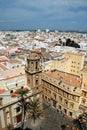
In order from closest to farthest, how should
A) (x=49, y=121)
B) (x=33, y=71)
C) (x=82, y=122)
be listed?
1. (x=82, y=122)
2. (x=33, y=71)
3. (x=49, y=121)

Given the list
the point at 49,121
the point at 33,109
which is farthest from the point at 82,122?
the point at 33,109

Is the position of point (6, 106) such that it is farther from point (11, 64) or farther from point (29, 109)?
point (11, 64)

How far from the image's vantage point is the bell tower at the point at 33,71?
1874 inches

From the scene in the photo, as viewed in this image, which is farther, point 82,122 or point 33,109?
point 82,122

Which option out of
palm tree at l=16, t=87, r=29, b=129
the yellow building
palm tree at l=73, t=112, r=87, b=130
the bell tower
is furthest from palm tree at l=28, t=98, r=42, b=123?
palm tree at l=73, t=112, r=87, b=130

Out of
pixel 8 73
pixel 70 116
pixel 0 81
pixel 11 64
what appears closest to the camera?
pixel 0 81

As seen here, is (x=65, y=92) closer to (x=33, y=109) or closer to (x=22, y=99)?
(x=33, y=109)

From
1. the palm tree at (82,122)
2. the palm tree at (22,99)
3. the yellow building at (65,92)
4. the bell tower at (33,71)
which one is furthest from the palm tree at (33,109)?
the palm tree at (82,122)

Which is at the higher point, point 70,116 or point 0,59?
point 0,59

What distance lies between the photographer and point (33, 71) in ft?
157

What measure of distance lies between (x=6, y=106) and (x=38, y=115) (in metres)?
12.0

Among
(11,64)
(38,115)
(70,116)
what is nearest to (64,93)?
(70,116)

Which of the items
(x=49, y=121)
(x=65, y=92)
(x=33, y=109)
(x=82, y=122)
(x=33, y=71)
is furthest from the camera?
(x=65, y=92)

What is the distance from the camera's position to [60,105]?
54.3 meters
